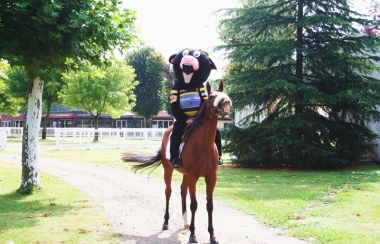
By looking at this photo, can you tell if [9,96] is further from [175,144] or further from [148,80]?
[175,144]

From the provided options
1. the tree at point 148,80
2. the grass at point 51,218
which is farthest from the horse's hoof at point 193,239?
the tree at point 148,80

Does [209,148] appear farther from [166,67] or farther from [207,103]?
[166,67]

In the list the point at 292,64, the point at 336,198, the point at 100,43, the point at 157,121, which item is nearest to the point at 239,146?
the point at 292,64

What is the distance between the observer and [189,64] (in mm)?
6891

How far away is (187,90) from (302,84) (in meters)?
10.1

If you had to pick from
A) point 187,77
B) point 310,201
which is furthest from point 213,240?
point 310,201

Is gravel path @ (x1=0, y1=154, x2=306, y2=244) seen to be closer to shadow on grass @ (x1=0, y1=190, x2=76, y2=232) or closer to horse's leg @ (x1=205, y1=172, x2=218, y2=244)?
horse's leg @ (x1=205, y1=172, x2=218, y2=244)

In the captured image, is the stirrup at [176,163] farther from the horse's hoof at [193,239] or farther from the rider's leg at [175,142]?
the horse's hoof at [193,239]

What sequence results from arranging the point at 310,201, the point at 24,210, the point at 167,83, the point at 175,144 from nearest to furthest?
the point at 175,144 → the point at 24,210 → the point at 310,201 → the point at 167,83

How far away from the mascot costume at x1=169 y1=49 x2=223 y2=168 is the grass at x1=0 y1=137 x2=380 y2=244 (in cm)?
198

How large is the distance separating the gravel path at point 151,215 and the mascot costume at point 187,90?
1.29m

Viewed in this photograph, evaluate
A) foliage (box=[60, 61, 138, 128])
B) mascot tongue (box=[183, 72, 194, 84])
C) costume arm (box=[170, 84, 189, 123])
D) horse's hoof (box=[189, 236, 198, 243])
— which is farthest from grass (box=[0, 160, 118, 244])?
foliage (box=[60, 61, 138, 128])

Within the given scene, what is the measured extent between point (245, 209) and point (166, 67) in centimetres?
5218

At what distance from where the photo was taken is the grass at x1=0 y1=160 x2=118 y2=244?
20.4 feet
